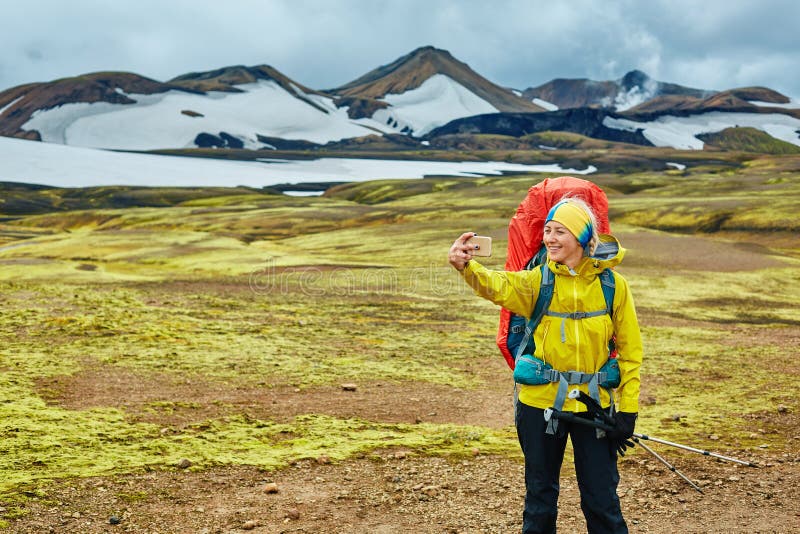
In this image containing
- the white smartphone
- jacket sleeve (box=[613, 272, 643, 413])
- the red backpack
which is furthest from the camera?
the red backpack

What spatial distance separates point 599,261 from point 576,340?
74 centimetres

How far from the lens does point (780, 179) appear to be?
390 feet

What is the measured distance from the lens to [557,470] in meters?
6.70

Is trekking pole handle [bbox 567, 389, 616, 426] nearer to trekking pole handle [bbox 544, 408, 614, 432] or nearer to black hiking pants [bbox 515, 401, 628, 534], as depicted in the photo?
trekking pole handle [bbox 544, 408, 614, 432]

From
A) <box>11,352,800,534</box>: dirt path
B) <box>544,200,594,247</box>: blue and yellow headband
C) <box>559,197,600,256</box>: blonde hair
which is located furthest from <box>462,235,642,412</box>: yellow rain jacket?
<box>11,352,800,534</box>: dirt path

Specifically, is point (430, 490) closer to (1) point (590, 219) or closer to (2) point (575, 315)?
(2) point (575, 315)

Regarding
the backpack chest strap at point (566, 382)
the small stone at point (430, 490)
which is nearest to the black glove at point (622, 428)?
the backpack chest strap at point (566, 382)

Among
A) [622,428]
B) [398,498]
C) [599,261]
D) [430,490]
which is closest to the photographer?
[622,428]

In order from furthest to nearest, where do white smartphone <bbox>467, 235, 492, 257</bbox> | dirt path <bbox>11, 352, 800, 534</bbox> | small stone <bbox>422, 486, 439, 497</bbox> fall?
1. small stone <bbox>422, 486, 439, 497</bbox>
2. dirt path <bbox>11, 352, 800, 534</bbox>
3. white smartphone <bbox>467, 235, 492, 257</bbox>

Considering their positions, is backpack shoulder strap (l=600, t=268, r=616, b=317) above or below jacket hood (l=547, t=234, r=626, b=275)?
below

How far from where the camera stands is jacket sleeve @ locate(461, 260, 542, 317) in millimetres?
6383

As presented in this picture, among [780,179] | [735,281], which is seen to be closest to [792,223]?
[735,281]

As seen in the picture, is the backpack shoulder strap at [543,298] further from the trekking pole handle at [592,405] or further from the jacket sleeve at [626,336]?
the trekking pole handle at [592,405]

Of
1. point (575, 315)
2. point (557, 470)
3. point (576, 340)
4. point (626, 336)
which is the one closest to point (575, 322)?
point (575, 315)
